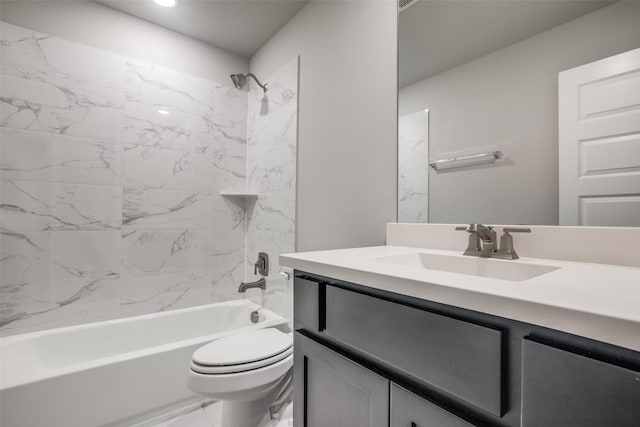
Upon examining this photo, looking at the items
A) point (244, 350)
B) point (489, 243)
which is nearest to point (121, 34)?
point (244, 350)

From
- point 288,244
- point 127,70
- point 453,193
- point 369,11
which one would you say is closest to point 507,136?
point 453,193

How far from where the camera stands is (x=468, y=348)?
49cm

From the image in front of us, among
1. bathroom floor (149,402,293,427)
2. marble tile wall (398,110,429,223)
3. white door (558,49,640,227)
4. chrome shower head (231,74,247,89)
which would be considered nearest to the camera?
white door (558,49,640,227)

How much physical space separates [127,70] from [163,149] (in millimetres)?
567

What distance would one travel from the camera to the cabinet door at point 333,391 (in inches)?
25.3

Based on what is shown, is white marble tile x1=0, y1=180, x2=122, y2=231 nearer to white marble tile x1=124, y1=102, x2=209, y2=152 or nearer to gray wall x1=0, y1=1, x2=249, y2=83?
white marble tile x1=124, y1=102, x2=209, y2=152

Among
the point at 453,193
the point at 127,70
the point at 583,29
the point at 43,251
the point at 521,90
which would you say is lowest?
the point at 43,251

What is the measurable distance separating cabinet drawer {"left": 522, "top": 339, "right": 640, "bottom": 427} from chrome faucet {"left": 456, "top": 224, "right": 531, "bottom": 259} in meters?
0.54

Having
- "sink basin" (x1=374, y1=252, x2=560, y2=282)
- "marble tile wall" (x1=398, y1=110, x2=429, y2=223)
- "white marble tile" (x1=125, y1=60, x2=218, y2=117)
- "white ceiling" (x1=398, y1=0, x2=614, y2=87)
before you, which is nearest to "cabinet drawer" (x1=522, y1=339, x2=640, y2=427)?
"sink basin" (x1=374, y1=252, x2=560, y2=282)

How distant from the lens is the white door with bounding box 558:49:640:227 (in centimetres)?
79

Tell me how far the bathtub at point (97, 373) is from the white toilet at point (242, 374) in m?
0.33

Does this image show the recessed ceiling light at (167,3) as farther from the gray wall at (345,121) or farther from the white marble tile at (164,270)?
the white marble tile at (164,270)

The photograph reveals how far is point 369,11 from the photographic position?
4.76ft

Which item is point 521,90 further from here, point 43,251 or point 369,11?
point 43,251
